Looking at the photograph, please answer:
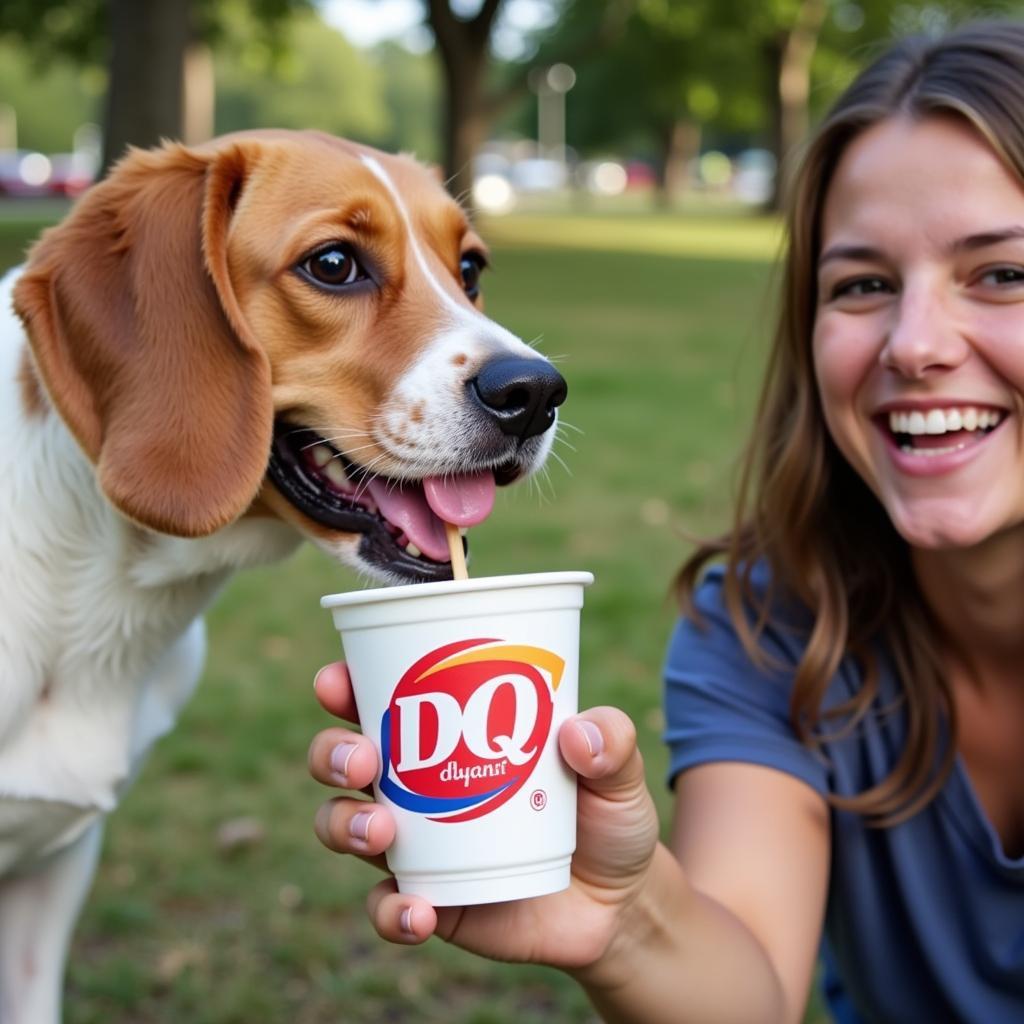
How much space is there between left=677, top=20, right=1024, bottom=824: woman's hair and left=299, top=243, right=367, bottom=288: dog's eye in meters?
0.94

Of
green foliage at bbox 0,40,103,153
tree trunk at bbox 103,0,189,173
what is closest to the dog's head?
tree trunk at bbox 103,0,189,173

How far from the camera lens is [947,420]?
7.91 feet

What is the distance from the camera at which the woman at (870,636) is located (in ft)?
7.72

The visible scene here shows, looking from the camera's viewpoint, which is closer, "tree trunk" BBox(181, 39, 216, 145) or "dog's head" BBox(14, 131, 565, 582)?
"dog's head" BBox(14, 131, 565, 582)

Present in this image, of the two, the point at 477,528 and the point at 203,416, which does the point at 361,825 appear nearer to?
the point at 203,416

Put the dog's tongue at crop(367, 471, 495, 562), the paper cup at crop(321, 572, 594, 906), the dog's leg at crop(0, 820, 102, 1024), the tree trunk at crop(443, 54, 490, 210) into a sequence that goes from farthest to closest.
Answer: the tree trunk at crop(443, 54, 490, 210)
the dog's leg at crop(0, 820, 102, 1024)
the dog's tongue at crop(367, 471, 495, 562)
the paper cup at crop(321, 572, 594, 906)

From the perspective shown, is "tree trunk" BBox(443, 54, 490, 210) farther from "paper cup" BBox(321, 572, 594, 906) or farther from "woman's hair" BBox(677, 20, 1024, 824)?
"paper cup" BBox(321, 572, 594, 906)

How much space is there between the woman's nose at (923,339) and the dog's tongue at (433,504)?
30.3 inches

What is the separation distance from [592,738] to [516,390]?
827 millimetres

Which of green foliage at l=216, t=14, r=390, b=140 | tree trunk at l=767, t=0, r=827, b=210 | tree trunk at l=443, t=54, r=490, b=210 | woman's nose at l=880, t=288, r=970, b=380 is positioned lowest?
green foliage at l=216, t=14, r=390, b=140

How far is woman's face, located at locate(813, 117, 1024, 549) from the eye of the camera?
238 centimetres

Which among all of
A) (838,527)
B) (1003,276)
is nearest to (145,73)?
(838,527)

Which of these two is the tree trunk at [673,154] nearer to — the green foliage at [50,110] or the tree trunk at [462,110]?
the green foliage at [50,110]

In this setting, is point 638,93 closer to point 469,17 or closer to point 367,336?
point 469,17
